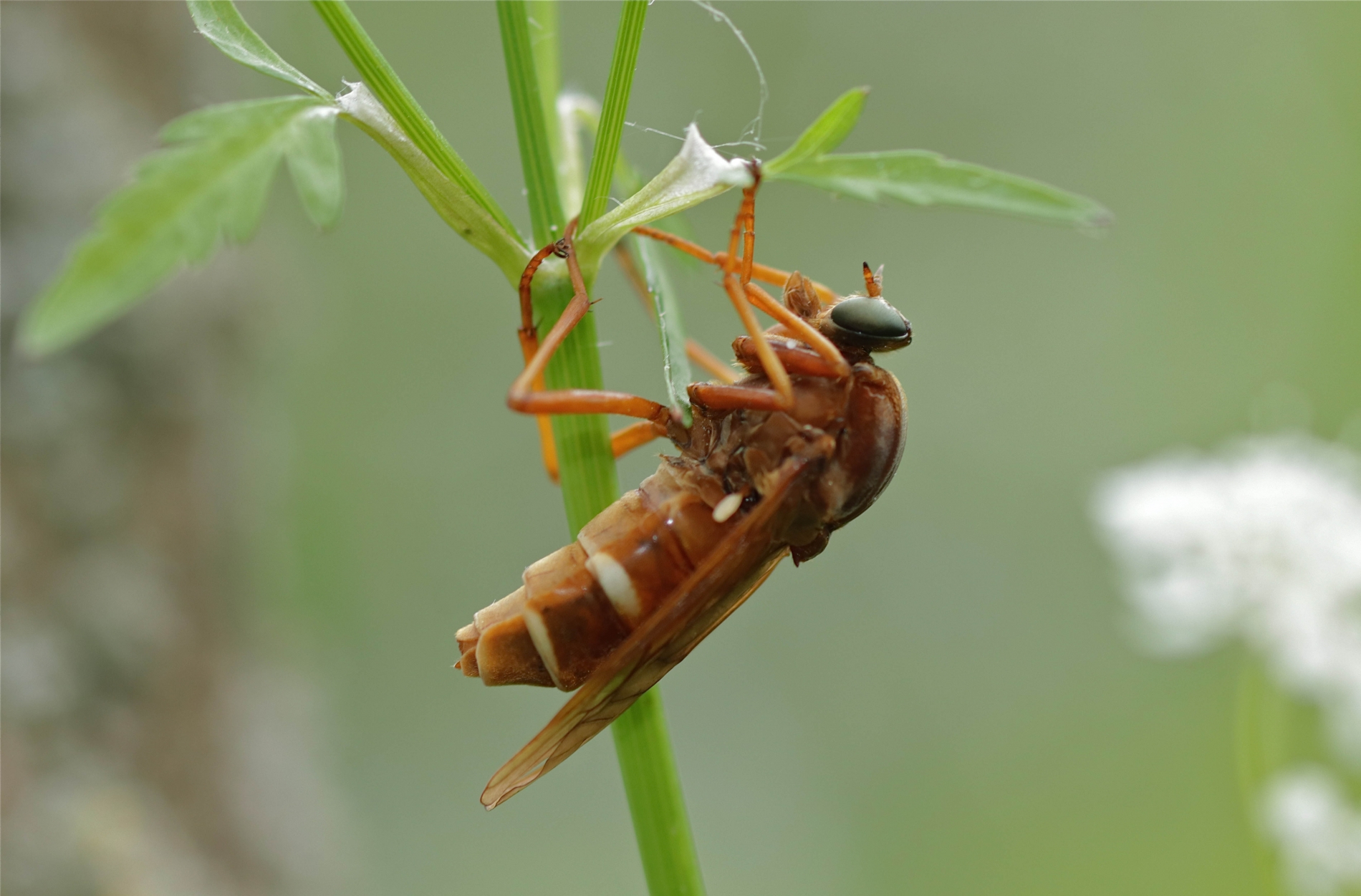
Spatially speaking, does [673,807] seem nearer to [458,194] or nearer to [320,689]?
[458,194]

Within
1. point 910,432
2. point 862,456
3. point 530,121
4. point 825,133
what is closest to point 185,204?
point 530,121

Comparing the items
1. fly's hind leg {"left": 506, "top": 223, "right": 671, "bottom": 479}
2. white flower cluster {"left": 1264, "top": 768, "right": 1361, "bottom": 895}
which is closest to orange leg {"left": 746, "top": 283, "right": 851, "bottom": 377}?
fly's hind leg {"left": 506, "top": 223, "right": 671, "bottom": 479}

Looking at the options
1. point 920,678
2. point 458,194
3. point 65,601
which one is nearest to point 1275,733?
point 458,194

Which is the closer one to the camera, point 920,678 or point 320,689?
point 320,689

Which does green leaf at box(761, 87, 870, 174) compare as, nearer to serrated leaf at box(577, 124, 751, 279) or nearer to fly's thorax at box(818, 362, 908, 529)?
serrated leaf at box(577, 124, 751, 279)

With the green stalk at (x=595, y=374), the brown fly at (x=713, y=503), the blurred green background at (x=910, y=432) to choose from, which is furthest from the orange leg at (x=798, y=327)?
the blurred green background at (x=910, y=432)

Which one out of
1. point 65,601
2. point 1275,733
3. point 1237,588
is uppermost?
point 65,601

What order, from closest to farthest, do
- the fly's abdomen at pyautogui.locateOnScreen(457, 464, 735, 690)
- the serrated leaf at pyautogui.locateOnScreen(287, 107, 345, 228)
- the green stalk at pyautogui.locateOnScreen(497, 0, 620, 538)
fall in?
the serrated leaf at pyautogui.locateOnScreen(287, 107, 345, 228)
the green stalk at pyautogui.locateOnScreen(497, 0, 620, 538)
the fly's abdomen at pyautogui.locateOnScreen(457, 464, 735, 690)
